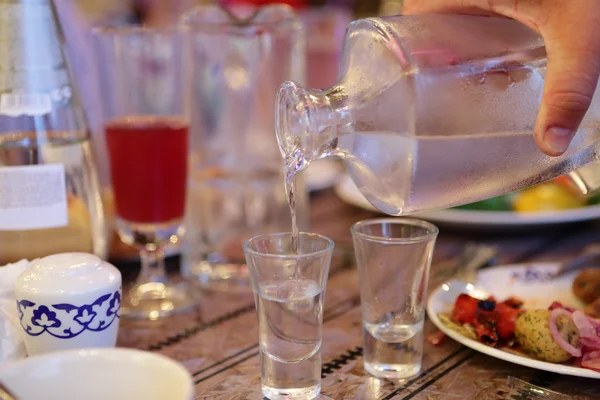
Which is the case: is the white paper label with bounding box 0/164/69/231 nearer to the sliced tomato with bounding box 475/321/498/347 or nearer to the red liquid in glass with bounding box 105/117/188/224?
the red liquid in glass with bounding box 105/117/188/224

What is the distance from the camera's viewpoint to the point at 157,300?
941mm

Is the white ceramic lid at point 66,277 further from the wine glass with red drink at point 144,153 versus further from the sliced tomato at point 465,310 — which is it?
the sliced tomato at point 465,310

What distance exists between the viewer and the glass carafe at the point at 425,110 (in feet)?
1.98

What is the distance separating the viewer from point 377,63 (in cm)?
63

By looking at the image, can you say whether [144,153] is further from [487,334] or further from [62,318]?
[487,334]

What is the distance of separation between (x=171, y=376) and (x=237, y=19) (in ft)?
2.20

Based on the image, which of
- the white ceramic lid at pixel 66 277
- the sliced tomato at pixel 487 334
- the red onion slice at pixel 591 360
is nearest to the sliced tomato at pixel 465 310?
the sliced tomato at pixel 487 334

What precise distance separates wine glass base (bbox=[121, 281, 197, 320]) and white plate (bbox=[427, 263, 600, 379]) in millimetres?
313

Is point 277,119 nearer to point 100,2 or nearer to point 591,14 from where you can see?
point 591,14

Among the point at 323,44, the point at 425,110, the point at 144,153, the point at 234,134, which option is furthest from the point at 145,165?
the point at 323,44

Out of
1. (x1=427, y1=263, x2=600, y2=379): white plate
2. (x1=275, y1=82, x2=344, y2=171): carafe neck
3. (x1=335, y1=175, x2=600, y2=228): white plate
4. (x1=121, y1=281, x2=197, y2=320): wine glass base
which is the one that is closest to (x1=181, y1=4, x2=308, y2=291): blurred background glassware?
(x1=121, y1=281, x2=197, y2=320): wine glass base

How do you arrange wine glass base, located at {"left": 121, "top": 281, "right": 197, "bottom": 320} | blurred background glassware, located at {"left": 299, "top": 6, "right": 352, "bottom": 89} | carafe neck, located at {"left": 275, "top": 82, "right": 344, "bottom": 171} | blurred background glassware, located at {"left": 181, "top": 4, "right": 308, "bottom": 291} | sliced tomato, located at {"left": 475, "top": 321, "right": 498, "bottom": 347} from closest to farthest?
carafe neck, located at {"left": 275, "top": 82, "right": 344, "bottom": 171}
sliced tomato, located at {"left": 475, "top": 321, "right": 498, "bottom": 347}
wine glass base, located at {"left": 121, "top": 281, "right": 197, "bottom": 320}
blurred background glassware, located at {"left": 181, "top": 4, "right": 308, "bottom": 291}
blurred background glassware, located at {"left": 299, "top": 6, "right": 352, "bottom": 89}

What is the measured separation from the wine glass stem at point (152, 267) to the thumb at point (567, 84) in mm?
556

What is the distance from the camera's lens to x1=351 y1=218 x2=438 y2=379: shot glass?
70 cm
